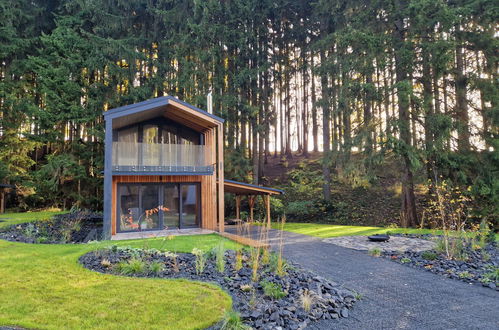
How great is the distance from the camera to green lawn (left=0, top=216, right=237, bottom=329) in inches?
159

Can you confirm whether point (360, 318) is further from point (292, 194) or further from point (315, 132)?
point (315, 132)

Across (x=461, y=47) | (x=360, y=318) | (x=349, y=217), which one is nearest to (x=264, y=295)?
(x=360, y=318)

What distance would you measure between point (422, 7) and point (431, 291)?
461 inches

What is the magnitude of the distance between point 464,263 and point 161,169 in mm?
9756

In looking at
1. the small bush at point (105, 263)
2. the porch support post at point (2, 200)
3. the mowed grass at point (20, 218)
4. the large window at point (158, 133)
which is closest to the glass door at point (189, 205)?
the large window at point (158, 133)

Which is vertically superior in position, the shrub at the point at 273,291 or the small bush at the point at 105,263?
the small bush at the point at 105,263

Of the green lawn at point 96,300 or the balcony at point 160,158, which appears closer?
the green lawn at point 96,300

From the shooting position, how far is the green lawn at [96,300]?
403 centimetres

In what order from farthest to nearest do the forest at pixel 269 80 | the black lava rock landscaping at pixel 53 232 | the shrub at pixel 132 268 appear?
the forest at pixel 269 80
the black lava rock landscaping at pixel 53 232
the shrub at pixel 132 268

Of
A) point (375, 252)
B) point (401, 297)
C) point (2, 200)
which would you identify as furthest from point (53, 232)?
point (2, 200)

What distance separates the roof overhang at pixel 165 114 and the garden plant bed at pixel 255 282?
209 inches

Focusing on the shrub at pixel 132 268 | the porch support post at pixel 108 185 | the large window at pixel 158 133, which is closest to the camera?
the shrub at pixel 132 268

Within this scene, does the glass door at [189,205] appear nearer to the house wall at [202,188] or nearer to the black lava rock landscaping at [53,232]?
the house wall at [202,188]

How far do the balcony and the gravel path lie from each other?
5751 mm
